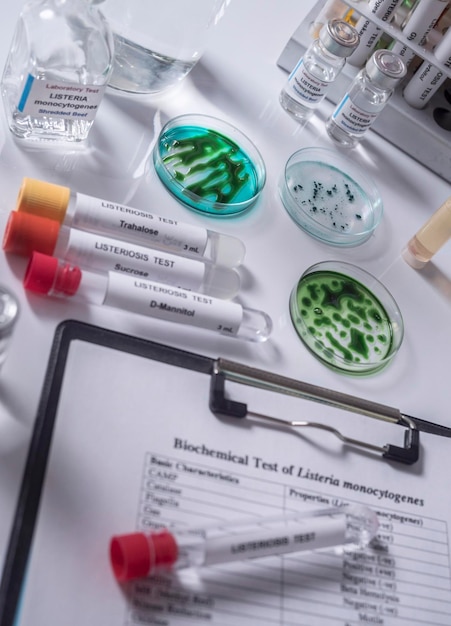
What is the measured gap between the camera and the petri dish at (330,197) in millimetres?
737

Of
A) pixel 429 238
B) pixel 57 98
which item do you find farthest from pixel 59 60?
pixel 429 238

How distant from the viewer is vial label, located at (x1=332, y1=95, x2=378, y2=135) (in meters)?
0.79

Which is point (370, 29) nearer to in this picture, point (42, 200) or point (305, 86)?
point (305, 86)

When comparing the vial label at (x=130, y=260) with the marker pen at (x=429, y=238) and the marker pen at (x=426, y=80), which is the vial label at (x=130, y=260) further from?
the marker pen at (x=426, y=80)

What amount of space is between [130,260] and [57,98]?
0.46ft

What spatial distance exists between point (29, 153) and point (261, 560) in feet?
1.24

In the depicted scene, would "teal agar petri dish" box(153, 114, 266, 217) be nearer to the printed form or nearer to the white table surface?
the white table surface

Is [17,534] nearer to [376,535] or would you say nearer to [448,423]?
[376,535]

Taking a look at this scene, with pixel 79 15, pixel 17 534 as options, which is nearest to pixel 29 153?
pixel 79 15

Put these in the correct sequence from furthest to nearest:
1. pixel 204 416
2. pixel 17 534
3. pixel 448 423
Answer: pixel 448 423
pixel 204 416
pixel 17 534

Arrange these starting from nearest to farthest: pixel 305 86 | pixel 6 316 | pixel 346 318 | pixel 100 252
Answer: pixel 6 316, pixel 100 252, pixel 346 318, pixel 305 86

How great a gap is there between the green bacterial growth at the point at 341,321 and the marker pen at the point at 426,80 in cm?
26

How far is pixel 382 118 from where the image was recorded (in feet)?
2.81

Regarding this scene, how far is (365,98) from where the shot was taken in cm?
78
